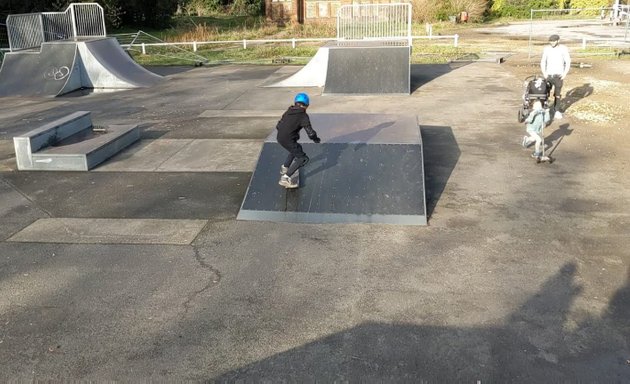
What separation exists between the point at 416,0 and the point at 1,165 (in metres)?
39.7

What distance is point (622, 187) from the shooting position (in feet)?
28.7

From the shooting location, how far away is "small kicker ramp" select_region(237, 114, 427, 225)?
7.73 meters

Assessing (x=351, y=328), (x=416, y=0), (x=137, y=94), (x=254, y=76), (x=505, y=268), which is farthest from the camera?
(x=416, y=0)

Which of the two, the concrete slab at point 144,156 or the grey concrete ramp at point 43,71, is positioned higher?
the grey concrete ramp at point 43,71

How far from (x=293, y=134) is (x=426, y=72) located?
14732 mm

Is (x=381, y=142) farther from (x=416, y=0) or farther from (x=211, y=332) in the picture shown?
(x=416, y=0)

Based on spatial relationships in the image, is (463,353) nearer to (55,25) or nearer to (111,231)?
(111,231)

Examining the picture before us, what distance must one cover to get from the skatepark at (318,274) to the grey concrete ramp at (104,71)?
9577 mm

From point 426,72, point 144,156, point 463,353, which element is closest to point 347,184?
point 463,353

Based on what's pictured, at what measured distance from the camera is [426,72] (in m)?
21.4

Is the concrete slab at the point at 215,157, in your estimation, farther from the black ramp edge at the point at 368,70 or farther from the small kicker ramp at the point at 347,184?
the black ramp edge at the point at 368,70

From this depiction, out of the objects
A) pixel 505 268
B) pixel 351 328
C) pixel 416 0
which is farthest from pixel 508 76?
pixel 416 0

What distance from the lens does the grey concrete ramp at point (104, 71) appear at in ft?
65.2

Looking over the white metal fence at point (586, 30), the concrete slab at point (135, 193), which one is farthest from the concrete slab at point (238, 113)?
the white metal fence at point (586, 30)
